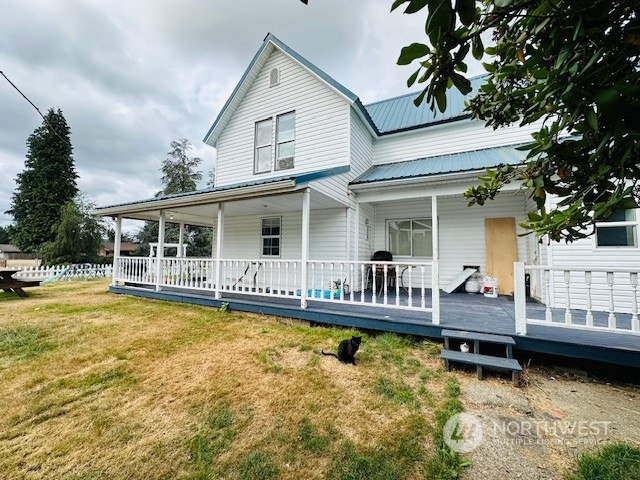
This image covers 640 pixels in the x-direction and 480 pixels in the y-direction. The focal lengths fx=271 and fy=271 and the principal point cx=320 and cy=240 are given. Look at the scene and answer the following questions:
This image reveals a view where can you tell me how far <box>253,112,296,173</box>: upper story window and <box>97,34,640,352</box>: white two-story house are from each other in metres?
0.04

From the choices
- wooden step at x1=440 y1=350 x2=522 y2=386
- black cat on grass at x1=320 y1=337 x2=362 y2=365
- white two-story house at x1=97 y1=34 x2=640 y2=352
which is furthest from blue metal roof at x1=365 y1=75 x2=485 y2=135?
black cat on grass at x1=320 y1=337 x2=362 y2=365

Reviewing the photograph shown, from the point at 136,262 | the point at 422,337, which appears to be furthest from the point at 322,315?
the point at 136,262

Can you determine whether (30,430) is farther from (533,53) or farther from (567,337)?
(567,337)

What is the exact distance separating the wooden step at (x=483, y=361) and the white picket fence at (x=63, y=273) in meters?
17.3

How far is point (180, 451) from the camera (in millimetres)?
2270

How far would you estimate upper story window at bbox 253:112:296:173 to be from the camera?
356 inches

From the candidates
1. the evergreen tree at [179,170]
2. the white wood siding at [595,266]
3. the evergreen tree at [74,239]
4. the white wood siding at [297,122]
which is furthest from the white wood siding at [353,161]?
the evergreen tree at [74,239]

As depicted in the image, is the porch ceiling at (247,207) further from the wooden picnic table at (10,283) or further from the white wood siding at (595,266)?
the white wood siding at (595,266)

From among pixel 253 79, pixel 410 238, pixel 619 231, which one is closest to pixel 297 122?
pixel 253 79

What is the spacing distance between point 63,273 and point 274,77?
48.4 feet

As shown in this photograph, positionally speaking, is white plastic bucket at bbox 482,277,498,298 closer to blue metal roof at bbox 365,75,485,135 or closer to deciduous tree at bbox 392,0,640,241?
blue metal roof at bbox 365,75,485,135

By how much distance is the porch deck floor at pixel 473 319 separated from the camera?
3.52 meters

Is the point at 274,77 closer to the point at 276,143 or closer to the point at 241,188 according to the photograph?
the point at 276,143

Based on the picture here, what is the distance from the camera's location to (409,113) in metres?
9.91
